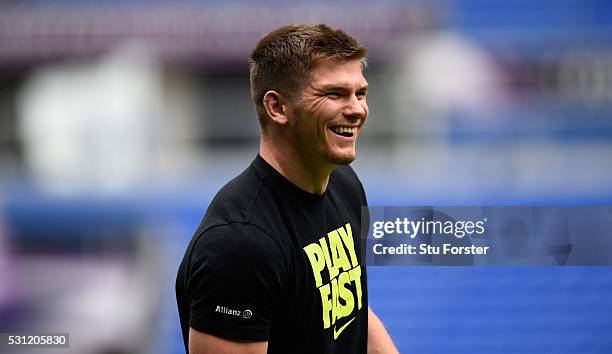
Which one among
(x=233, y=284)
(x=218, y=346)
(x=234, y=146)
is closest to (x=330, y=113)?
(x=233, y=284)

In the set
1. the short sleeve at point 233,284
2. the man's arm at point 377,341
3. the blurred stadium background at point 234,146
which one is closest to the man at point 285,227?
the short sleeve at point 233,284

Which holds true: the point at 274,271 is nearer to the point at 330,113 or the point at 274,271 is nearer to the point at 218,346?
the point at 218,346

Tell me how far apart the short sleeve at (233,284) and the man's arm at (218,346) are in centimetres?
1

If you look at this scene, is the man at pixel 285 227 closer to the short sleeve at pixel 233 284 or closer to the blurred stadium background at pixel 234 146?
the short sleeve at pixel 233 284

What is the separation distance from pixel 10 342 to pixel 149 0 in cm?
190

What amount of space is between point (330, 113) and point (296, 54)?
5.7 inches

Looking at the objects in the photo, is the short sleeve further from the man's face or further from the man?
the man's face

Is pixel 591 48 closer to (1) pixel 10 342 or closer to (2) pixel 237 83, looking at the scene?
(2) pixel 237 83

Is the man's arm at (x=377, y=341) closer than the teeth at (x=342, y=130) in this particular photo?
No

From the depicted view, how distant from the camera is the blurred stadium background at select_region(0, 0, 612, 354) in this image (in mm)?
3693

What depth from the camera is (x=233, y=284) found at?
1.45 m

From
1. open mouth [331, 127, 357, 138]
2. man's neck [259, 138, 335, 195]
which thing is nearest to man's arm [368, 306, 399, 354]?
man's neck [259, 138, 335, 195]

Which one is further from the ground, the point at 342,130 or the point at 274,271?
the point at 342,130

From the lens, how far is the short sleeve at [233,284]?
4.75 ft
